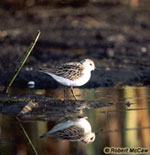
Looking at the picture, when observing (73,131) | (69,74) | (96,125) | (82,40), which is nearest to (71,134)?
(73,131)

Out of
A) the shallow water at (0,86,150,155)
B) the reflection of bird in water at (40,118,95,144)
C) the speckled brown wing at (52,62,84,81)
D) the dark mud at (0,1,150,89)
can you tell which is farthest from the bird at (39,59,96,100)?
the reflection of bird in water at (40,118,95,144)

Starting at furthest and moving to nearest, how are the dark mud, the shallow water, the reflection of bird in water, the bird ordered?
1. the dark mud
2. the bird
3. the reflection of bird in water
4. the shallow water

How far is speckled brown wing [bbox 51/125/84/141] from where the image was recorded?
7.90 metres

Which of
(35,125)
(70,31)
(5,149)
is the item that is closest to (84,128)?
(35,125)

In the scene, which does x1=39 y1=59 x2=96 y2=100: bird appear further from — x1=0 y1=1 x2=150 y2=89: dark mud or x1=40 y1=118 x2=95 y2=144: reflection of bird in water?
x1=40 y1=118 x2=95 y2=144: reflection of bird in water

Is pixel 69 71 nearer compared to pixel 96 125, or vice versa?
pixel 96 125

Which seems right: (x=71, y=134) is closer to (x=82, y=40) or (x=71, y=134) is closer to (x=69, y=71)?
(x=69, y=71)

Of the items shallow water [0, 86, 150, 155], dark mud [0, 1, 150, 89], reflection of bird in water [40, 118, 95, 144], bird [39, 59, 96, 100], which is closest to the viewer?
shallow water [0, 86, 150, 155]

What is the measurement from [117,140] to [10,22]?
12118mm

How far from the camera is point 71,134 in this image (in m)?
8.09

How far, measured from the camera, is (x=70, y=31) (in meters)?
19.2

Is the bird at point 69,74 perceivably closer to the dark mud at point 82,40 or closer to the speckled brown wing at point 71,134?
the dark mud at point 82,40

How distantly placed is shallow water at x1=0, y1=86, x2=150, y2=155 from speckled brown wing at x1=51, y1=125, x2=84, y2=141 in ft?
0.63

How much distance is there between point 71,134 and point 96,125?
26.7 inches
